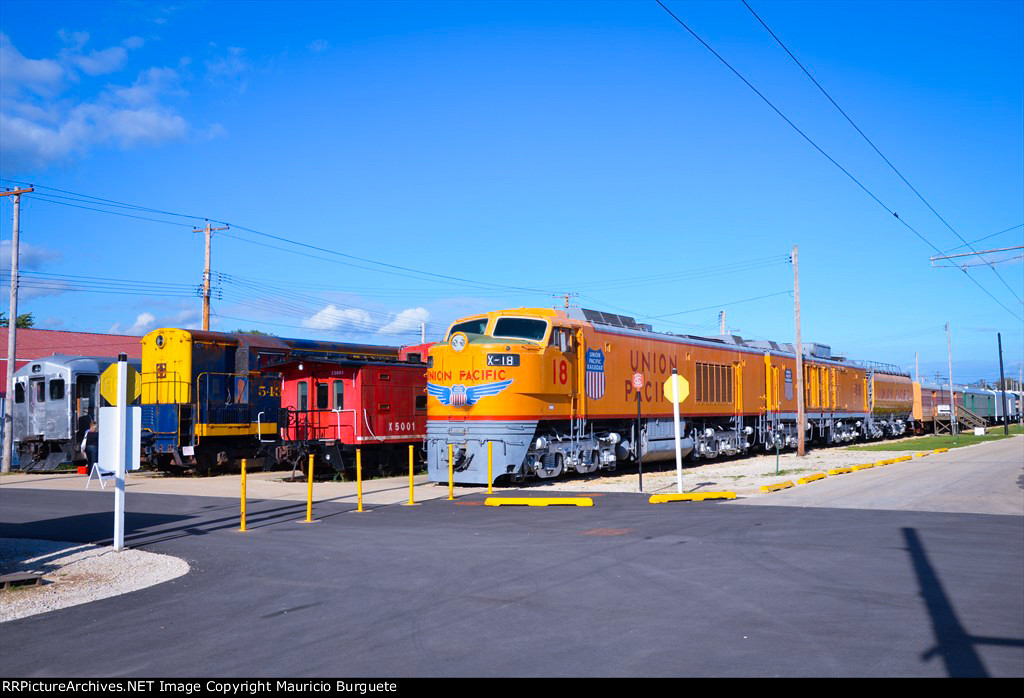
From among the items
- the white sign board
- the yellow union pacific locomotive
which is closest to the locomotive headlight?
the yellow union pacific locomotive

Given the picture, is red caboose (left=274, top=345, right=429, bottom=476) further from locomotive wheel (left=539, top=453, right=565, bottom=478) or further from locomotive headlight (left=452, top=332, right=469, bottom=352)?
locomotive wheel (left=539, top=453, right=565, bottom=478)

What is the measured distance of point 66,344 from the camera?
47281 millimetres

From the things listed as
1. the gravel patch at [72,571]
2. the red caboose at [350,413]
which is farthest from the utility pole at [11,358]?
the gravel patch at [72,571]

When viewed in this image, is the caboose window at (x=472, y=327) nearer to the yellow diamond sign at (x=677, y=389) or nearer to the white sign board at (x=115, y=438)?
the yellow diamond sign at (x=677, y=389)

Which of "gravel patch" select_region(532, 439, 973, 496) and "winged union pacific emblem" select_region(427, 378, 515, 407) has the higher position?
"winged union pacific emblem" select_region(427, 378, 515, 407)

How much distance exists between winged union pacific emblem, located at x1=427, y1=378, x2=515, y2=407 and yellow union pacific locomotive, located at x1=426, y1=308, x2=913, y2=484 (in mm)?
24

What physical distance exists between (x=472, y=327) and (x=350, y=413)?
4.42 meters

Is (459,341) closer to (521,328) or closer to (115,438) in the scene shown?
(521,328)

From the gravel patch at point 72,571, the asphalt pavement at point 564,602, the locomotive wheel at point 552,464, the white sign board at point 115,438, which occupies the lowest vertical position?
the gravel patch at point 72,571

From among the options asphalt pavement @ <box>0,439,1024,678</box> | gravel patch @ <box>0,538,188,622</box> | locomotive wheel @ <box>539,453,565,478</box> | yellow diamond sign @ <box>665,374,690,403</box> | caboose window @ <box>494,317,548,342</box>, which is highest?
caboose window @ <box>494,317,548,342</box>

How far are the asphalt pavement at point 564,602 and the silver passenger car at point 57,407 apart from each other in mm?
15997

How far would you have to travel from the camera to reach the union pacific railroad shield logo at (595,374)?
21641 millimetres

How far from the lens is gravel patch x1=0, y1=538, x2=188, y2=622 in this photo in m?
8.59
